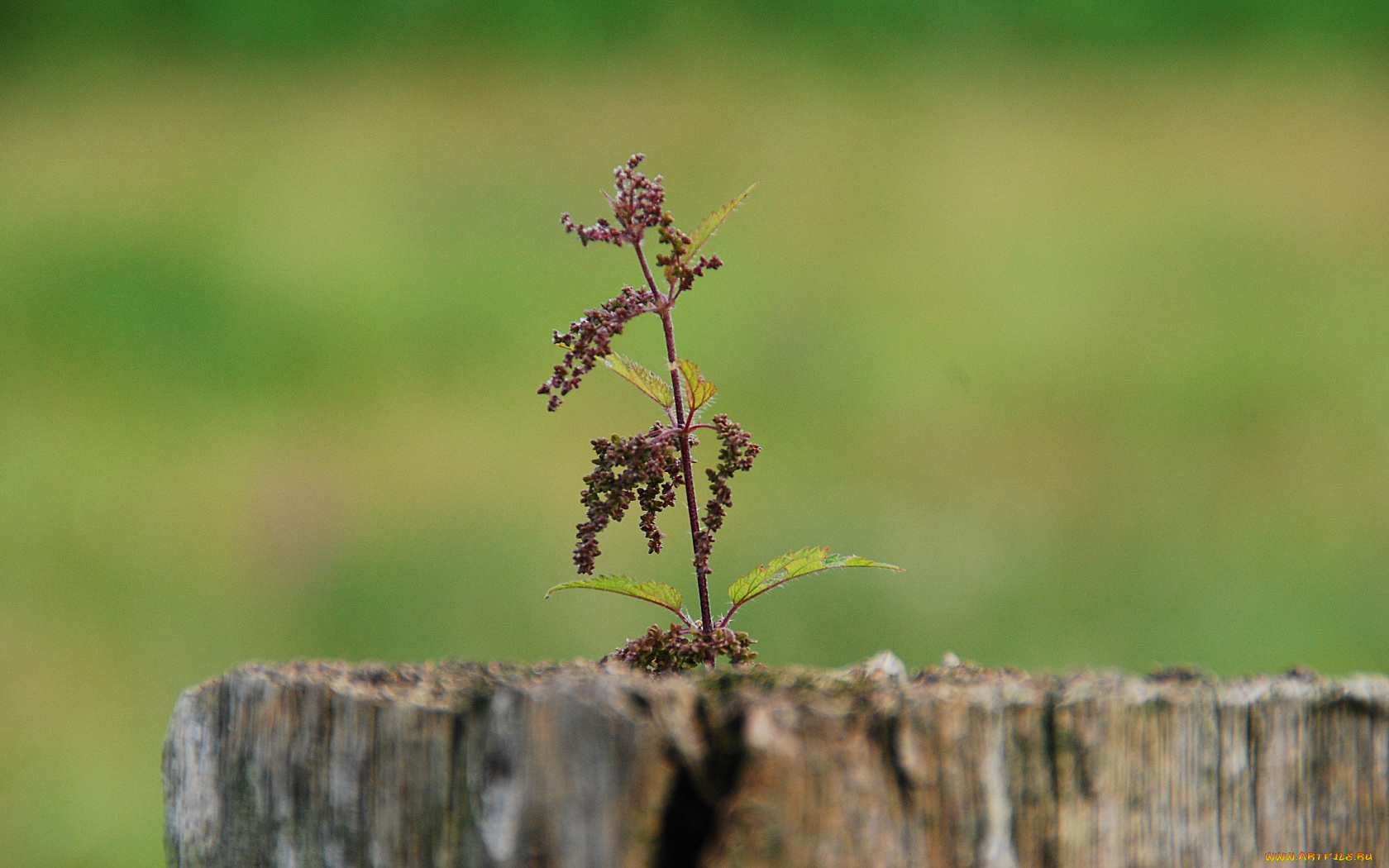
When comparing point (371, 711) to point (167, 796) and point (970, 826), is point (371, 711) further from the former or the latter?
point (970, 826)

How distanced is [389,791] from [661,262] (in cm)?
80

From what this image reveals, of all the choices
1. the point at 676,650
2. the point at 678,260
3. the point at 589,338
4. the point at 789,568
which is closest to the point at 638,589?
the point at 676,650

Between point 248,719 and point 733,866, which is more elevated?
point 248,719

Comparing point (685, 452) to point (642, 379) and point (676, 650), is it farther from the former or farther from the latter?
point (676, 650)

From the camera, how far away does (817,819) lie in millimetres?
1041

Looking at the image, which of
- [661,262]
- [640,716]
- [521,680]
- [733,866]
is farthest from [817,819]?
[661,262]

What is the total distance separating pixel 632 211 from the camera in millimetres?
1516

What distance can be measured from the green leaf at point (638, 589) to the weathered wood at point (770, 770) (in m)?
0.25

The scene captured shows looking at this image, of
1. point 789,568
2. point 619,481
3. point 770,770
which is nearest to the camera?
point 770,770

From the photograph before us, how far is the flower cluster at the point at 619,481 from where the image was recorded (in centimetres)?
143

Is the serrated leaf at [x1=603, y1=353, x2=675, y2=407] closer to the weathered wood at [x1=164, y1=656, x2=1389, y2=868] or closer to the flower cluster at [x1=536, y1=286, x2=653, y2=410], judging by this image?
the flower cluster at [x1=536, y1=286, x2=653, y2=410]

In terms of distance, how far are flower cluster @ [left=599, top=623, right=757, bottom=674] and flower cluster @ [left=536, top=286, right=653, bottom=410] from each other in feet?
1.29

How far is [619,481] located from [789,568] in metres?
0.30

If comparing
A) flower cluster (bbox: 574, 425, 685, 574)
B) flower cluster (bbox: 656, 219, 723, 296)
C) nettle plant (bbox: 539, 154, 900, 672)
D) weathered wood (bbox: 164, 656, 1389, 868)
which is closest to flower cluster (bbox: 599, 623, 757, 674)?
nettle plant (bbox: 539, 154, 900, 672)
